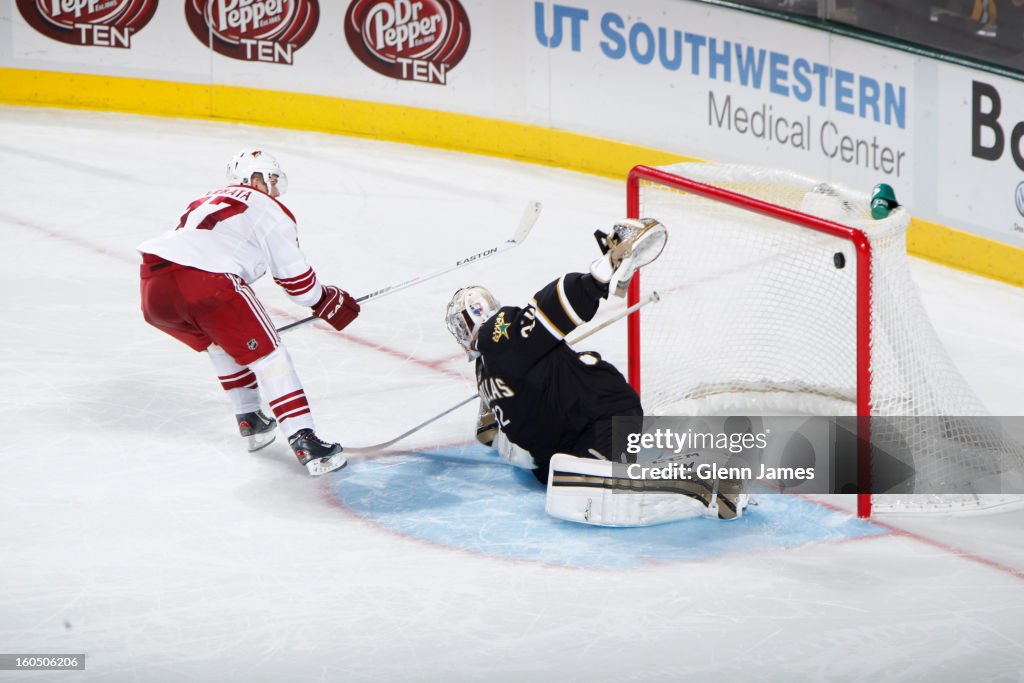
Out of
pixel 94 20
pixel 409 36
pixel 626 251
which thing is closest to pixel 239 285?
pixel 626 251

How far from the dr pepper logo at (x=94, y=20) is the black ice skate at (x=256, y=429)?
15.8 feet

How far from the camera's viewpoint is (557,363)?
12.3 ft

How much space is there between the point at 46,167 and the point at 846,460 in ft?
16.3

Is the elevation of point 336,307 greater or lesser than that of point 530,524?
greater

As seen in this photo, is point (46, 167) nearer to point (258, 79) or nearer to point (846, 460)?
point (258, 79)

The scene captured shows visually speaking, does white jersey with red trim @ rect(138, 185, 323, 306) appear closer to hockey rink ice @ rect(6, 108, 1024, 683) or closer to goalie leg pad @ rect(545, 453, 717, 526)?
hockey rink ice @ rect(6, 108, 1024, 683)

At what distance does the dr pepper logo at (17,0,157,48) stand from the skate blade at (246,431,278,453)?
4.84 m

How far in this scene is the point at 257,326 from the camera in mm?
4109

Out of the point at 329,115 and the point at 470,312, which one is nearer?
the point at 470,312

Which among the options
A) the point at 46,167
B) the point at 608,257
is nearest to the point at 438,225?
the point at 46,167

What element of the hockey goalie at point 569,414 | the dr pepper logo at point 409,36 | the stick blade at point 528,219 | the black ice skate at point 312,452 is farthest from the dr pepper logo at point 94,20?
the hockey goalie at point 569,414

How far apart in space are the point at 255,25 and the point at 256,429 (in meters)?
4.66

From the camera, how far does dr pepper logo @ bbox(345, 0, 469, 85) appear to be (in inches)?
322

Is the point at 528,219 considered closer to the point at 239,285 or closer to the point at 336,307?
the point at 336,307
